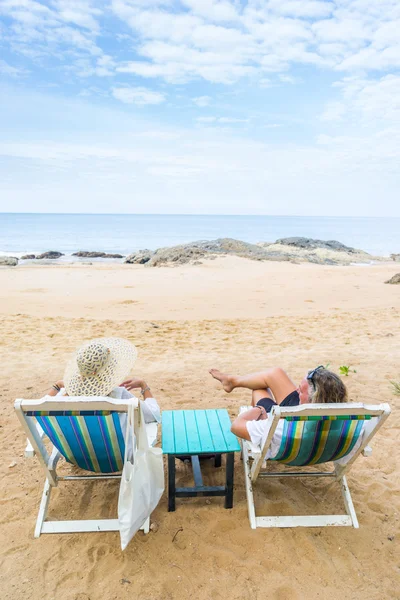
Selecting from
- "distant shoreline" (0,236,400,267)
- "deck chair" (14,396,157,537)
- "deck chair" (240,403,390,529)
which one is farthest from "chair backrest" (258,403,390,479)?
"distant shoreline" (0,236,400,267)

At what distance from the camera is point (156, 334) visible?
27.7ft

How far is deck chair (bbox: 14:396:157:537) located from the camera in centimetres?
245

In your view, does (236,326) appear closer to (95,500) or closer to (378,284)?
(95,500)

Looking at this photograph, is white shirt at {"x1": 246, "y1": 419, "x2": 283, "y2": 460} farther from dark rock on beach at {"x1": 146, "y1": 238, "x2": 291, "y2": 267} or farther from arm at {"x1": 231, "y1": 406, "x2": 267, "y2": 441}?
dark rock on beach at {"x1": 146, "y1": 238, "x2": 291, "y2": 267}

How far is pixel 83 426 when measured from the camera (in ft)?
8.48

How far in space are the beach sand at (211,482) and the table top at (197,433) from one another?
0.49 m

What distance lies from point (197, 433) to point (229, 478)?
377 millimetres

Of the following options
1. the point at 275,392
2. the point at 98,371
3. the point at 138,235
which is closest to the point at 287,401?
the point at 275,392

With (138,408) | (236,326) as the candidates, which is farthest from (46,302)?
(138,408)

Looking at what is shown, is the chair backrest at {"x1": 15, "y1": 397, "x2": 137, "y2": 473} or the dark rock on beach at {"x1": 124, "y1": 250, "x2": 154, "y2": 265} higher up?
the chair backrest at {"x1": 15, "y1": 397, "x2": 137, "y2": 473}

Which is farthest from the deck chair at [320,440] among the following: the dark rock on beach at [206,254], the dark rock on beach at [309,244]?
the dark rock on beach at [309,244]

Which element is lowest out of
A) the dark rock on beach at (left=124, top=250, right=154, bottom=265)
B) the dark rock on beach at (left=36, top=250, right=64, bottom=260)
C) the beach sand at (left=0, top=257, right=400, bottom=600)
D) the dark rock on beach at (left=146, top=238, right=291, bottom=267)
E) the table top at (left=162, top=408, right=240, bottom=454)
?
the dark rock on beach at (left=36, top=250, right=64, bottom=260)

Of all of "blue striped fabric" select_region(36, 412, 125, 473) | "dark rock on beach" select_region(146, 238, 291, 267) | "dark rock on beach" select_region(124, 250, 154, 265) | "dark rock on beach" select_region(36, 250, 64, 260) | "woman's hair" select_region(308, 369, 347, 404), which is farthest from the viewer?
"dark rock on beach" select_region(36, 250, 64, 260)

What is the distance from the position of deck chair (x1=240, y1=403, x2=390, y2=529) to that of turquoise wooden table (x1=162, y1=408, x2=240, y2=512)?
0.16 m
